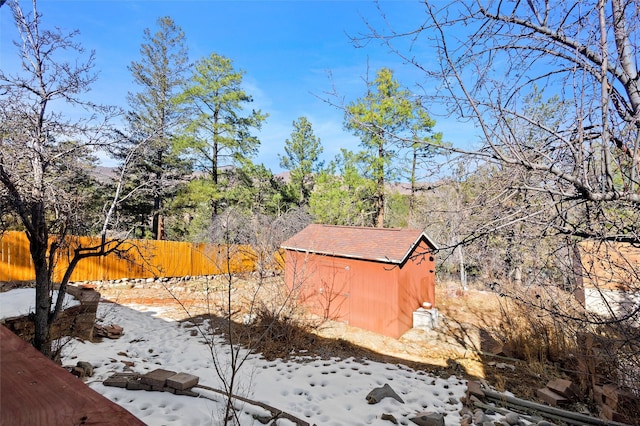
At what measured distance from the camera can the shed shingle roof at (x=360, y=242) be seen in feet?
31.2

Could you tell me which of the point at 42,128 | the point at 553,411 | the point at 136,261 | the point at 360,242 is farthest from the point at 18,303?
the point at 553,411

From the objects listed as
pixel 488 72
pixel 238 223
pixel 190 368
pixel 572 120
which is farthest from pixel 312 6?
pixel 238 223

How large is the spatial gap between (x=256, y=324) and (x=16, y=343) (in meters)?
8.25

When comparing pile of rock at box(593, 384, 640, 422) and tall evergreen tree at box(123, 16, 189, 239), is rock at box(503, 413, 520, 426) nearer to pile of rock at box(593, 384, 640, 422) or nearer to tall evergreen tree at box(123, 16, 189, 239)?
pile of rock at box(593, 384, 640, 422)

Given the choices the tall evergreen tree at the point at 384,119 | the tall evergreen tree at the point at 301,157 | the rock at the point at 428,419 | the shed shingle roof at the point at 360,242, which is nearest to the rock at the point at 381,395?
the rock at the point at 428,419

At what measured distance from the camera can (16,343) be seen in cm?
82

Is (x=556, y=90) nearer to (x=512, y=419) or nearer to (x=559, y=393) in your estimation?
(x=512, y=419)

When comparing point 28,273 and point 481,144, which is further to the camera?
point 28,273

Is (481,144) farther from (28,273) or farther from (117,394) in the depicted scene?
(28,273)

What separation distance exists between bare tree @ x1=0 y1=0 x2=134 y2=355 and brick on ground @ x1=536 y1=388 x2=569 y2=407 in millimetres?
6989

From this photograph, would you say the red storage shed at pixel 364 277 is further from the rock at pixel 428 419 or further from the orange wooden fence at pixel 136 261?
the rock at pixel 428 419

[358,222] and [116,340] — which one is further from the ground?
[358,222]

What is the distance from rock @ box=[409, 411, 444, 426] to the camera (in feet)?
13.0

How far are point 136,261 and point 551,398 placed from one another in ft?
43.3
